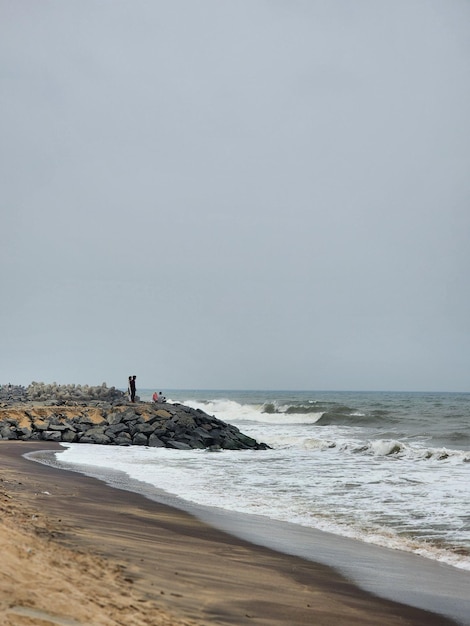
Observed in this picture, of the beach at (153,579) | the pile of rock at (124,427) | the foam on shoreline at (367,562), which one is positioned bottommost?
the pile of rock at (124,427)

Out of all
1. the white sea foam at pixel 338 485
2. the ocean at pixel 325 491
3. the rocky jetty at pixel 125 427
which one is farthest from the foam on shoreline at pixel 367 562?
the rocky jetty at pixel 125 427

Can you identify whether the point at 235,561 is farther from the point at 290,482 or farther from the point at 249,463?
the point at 249,463

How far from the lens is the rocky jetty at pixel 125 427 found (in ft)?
81.9

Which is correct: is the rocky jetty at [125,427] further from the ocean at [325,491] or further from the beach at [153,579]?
the beach at [153,579]

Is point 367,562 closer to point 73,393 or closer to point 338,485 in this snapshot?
point 338,485

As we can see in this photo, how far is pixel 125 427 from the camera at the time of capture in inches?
1031

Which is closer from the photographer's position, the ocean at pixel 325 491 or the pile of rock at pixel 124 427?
the ocean at pixel 325 491

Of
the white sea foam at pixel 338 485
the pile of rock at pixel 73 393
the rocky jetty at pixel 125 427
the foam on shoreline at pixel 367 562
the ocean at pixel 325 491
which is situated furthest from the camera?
the pile of rock at pixel 73 393

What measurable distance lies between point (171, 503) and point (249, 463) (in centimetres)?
863

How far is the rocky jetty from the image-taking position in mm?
24953

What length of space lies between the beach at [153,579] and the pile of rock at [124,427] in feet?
53.8

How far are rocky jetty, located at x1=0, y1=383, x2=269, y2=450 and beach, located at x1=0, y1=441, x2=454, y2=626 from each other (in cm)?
1641

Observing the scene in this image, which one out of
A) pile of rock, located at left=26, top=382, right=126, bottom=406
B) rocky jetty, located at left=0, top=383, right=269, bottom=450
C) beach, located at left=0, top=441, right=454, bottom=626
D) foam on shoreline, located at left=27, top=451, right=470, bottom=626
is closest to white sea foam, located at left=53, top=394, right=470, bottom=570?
foam on shoreline, located at left=27, top=451, right=470, bottom=626

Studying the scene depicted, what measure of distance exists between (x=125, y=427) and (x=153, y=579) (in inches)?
842
